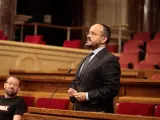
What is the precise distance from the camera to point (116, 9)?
11.8ft

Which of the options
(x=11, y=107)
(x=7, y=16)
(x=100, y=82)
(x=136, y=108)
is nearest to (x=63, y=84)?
(x=11, y=107)

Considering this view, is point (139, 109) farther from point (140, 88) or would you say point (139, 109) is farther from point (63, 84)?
point (63, 84)

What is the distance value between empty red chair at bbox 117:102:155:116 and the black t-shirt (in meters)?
0.34

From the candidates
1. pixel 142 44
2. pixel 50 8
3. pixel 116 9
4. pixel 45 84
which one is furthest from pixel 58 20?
pixel 45 84

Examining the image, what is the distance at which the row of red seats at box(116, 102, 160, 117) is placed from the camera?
1138 millimetres

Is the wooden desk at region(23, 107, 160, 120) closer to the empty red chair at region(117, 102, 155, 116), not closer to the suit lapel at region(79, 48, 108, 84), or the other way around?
the suit lapel at region(79, 48, 108, 84)

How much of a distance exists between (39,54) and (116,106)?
1.17 metres

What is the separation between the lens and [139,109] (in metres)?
1.16

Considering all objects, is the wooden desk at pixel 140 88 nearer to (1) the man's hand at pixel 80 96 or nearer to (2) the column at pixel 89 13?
(1) the man's hand at pixel 80 96

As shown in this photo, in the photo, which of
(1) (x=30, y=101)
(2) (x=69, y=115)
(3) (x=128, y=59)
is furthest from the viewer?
(3) (x=128, y=59)

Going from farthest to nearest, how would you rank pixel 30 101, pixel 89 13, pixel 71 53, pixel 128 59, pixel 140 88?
1. pixel 89 13
2. pixel 128 59
3. pixel 71 53
4. pixel 30 101
5. pixel 140 88

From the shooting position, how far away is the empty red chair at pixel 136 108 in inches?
44.9

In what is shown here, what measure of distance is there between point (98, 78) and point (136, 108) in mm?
215

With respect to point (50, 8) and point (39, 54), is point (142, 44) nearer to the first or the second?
point (39, 54)
